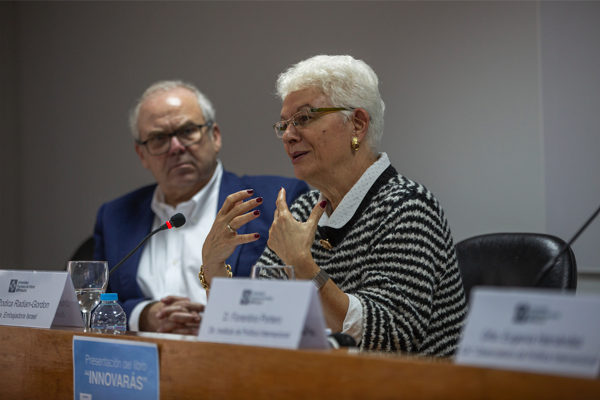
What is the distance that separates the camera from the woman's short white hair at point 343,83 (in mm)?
1466

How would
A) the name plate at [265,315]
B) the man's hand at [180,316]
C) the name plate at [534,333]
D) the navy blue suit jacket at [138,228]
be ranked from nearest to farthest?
1. the name plate at [534,333]
2. the name plate at [265,315]
3. the man's hand at [180,316]
4. the navy blue suit jacket at [138,228]

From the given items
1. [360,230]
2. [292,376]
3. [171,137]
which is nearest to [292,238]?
[360,230]

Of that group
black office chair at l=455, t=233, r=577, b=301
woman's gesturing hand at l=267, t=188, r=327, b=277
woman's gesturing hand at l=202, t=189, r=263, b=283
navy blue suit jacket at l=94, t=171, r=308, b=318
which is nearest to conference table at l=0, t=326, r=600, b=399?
woman's gesturing hand at l=267, t=188, r=327, b=277

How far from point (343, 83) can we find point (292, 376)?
928 mm

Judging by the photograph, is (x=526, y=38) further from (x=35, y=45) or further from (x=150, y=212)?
(x=35, y=45)

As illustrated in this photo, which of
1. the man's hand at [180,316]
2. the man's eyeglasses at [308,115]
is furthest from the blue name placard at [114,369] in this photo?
the man's eyeglasses at [308,115]

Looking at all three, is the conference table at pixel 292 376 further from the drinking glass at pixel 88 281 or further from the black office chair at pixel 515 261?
the black office chair at pixel 515 261

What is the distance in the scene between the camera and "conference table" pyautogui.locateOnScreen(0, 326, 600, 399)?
0.60 metres

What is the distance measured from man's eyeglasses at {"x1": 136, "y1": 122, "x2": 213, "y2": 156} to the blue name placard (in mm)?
1409

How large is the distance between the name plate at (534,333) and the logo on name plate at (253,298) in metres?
0.28

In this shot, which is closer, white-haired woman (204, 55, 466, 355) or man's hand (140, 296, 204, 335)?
white-haired woman (204, 55, 466, 355)

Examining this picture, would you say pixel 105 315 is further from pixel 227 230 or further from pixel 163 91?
pixel 163 91

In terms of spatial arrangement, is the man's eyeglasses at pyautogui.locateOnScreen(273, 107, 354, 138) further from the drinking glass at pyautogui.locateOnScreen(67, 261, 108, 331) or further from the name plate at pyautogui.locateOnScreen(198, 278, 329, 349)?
the name plate at pyautogui.locateOnScreen(198, 278, 329, 349)

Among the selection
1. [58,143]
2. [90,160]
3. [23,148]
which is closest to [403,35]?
[90,160]
